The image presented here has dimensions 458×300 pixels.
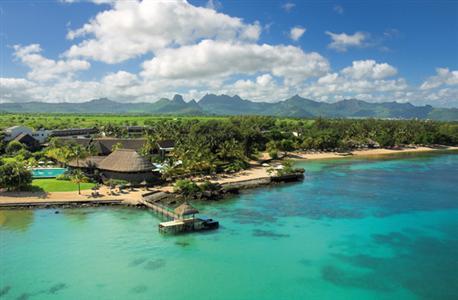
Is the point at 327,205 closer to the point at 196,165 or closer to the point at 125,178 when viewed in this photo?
the point at 196,165

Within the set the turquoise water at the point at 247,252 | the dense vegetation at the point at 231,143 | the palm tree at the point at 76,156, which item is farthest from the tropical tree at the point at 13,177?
the palm tree at the point at 76,156

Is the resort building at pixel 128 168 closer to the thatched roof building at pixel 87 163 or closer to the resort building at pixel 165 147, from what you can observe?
the thatched roof building at pixel 87 163

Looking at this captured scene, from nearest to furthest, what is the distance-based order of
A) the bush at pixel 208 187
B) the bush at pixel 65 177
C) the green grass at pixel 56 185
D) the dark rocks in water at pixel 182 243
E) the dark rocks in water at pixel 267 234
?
the dark rocks in water at pixel 182 243 < the dark rocks in water at pixel 267 234 < the green grass at pixel 56 185 < the bush at pixel 208 187 < the bush at pixel 65 177

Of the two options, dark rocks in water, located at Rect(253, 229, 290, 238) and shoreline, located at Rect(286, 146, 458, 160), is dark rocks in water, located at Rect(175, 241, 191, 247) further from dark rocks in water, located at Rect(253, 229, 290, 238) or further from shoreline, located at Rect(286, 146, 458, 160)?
shoreline, located at Rect(286, 146, 458, 160)

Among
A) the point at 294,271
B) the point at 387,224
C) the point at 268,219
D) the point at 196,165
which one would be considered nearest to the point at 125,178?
the point at 196,165

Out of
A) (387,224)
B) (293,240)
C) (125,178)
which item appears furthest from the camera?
(125,178)

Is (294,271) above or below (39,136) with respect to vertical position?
below
